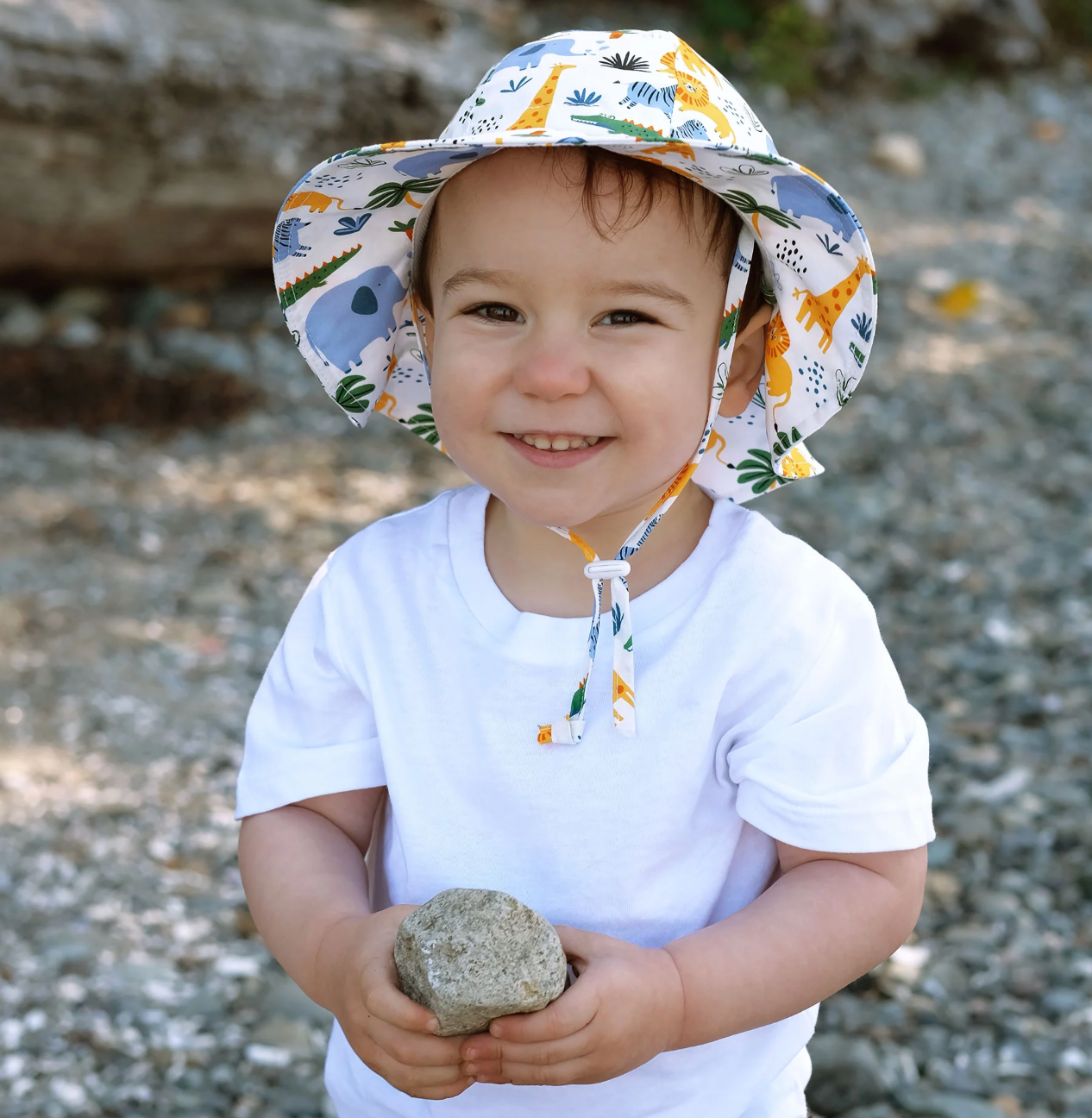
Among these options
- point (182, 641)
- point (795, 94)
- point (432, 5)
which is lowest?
point (182, 641)

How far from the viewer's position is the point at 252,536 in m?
4.94

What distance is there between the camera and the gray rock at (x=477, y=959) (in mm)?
1483

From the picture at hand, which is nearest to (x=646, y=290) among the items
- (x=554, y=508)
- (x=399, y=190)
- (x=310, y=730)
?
(x=554, y=508)

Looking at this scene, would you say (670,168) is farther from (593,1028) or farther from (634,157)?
(593,1028)

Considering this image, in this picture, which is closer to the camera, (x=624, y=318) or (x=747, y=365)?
(x=624, y=318)

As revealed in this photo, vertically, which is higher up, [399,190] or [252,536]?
[399,190]

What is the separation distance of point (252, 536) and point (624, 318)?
3.46 m

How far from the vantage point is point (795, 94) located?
10570 mm

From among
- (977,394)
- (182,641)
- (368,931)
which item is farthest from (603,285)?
(977,394)

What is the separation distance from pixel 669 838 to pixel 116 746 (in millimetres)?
2404

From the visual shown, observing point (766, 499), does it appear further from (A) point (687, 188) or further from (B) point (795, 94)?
(B) point (795, 94)

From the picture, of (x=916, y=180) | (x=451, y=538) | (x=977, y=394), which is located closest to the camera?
(x=451, y=538)

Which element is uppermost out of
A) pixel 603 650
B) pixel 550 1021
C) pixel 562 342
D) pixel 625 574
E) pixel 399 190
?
pixel 399 190

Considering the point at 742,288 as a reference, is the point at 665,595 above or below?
below
